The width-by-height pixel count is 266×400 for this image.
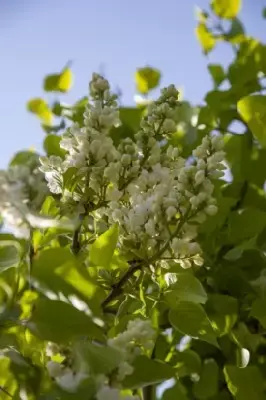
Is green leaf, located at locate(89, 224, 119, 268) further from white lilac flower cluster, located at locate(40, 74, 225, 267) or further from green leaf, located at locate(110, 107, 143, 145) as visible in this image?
green leaf, located at locate(110, 107, 143, 145)

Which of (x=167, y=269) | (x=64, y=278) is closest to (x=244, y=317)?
(x=167, y=269)

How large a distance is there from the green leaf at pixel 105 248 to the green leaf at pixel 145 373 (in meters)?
0.08

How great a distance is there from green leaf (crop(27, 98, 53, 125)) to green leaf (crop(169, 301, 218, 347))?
60 cm

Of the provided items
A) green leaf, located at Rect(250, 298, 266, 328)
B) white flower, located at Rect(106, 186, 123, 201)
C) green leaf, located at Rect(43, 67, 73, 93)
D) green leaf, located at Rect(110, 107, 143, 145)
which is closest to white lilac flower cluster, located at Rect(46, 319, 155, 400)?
white flower, located at Rect(106, 186, 123, 201)

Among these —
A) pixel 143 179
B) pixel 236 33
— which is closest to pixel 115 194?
pixel 143 179

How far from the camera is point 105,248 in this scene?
1.28 ft

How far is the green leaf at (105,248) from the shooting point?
0.39 metres

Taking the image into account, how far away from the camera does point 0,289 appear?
1.31ft

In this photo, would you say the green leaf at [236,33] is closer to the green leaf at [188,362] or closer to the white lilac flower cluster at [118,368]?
the green leaf at [188,362]

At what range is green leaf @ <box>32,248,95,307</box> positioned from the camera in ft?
1.04

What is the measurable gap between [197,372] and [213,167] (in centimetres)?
41

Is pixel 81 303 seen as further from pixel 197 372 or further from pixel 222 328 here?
pixel 197 372

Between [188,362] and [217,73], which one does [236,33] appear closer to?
[217,73]

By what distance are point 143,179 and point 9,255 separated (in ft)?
0.32
